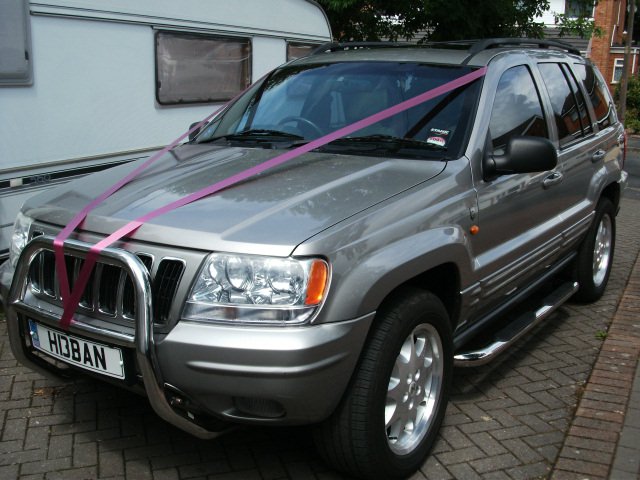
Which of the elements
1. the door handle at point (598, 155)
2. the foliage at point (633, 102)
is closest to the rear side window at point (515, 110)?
the door handle at point (598, 155)

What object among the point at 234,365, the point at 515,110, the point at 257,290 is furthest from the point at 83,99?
the point at 234,365

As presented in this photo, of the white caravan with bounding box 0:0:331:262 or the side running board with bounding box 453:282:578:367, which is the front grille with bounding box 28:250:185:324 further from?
the white caravan with bounding box 0:0:331:262

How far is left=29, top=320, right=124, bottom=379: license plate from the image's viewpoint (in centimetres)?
297

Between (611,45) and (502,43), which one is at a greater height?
(611,45)

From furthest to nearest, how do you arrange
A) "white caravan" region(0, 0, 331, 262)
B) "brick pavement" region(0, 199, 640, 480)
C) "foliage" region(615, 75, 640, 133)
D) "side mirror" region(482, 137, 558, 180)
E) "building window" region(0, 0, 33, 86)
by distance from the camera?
"foliage" region(615, 75, 640, 133) < "white caravan" region(0, 0, 331, 262) < "building window" region(0, 0, 33, 86) < "side mirror" region(482, 137, 558, 180) < "brick pavement" region(0, 199, 640, 480)

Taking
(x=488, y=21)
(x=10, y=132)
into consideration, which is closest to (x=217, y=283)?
(x=10, y=132)

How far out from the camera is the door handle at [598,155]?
5426 millimetres

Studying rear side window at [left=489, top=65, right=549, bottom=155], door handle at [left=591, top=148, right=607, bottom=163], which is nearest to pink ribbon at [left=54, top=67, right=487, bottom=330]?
rear side window at [left=489, top=65, right=549, bottom=155]

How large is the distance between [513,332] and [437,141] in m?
1.21

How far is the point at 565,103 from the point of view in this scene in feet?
16.8

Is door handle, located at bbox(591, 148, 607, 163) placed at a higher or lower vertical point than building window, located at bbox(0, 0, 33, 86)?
lower

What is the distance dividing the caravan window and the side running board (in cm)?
391

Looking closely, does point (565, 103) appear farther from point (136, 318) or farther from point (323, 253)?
point (136, 318)

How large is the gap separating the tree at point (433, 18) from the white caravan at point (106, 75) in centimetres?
347
